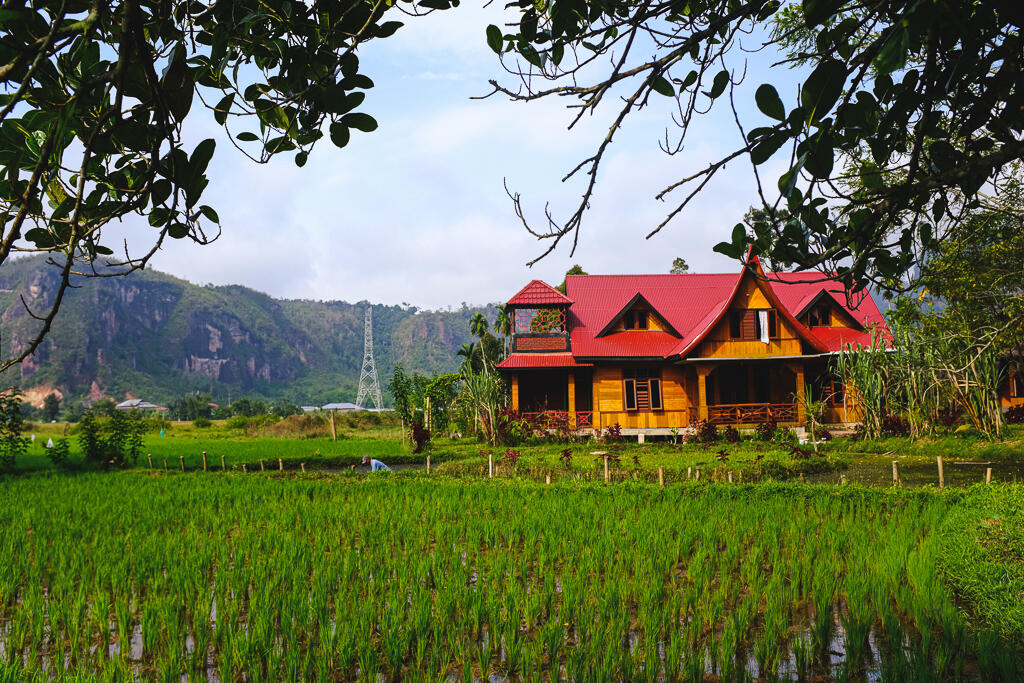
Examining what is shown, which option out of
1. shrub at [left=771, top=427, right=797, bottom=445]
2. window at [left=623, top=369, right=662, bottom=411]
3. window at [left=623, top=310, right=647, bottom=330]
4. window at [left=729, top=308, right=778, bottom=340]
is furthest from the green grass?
window at [left=623, top=310, right=647, bottom=330]

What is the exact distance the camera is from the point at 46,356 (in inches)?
3871

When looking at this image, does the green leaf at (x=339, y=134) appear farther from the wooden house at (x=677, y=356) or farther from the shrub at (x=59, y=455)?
Answer: the wooden house at (x=677, y=356)

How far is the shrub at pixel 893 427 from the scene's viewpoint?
17344mm

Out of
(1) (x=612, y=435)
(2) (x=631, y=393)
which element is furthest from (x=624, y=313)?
(1) (x=612, y=435)

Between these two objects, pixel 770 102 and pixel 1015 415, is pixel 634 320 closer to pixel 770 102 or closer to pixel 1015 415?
pixel 1015 415

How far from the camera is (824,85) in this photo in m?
1.79

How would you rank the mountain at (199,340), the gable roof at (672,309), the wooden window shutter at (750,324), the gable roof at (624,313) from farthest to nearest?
the mountain at (199,340), the gable roof at (624,313), the gable roof at (672,309), the wooden window shutter at (750,324)

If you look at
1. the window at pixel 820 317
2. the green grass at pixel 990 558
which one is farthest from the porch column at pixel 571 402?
the green grass at pixel 990 558

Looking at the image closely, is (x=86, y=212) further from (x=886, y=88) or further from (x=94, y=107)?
(x=886, y=88)

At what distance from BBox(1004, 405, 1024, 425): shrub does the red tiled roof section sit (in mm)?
13919

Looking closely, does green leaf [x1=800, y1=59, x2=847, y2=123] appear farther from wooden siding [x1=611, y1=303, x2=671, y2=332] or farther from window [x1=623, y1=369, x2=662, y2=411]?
wooden siding [x1=611, y1=303, x2=671, y2=332]

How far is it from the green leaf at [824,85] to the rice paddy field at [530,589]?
356cm

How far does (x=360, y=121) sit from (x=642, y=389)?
1968 cm

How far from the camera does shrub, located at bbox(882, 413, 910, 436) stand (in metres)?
17.3
